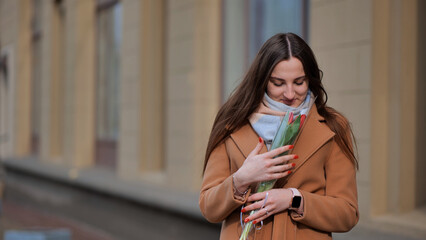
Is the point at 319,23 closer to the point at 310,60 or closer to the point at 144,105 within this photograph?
the point at 310,60

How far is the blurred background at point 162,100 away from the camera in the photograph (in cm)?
532

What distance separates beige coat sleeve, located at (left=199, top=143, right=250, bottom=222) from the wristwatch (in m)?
0.17

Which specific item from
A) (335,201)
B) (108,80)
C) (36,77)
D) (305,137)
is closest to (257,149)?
(305,137)

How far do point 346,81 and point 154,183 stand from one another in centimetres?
438

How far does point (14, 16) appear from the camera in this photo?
1736cm

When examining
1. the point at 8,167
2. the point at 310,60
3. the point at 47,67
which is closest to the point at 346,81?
the point at 310,60

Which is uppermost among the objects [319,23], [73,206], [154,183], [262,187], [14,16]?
[14,16]

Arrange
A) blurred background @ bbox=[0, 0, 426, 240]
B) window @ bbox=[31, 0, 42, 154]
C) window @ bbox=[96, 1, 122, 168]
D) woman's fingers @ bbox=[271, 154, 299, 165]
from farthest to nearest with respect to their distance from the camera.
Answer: window @ bbox=[31, 0, 42, 154] → window @ bbox=[96, 1, 122, 168] → blurred background @ bbox=[0, 0, 426, 240] → woman's fingers @ bbox=[271, 154, 299, 165]

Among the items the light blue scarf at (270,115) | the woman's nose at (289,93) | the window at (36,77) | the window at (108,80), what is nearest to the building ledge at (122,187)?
the window at (108,80)

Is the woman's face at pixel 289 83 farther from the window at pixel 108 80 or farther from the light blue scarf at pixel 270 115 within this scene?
the window at pixel 108 80

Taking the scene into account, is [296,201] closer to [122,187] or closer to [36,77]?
[122,187]

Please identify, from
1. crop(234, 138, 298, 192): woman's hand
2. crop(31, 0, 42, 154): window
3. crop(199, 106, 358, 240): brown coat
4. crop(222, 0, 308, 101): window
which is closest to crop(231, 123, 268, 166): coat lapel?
crop(199, 106, 358, 240): brown coat

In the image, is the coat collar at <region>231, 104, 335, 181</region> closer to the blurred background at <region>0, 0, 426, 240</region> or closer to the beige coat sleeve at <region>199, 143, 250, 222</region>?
the beige coat sleeve at <region>199, 143, 250, 222</region>

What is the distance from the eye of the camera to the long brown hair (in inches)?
95.7
